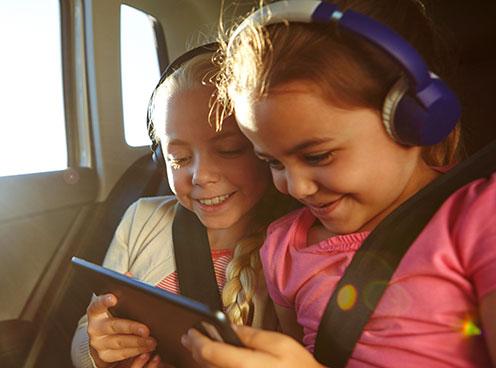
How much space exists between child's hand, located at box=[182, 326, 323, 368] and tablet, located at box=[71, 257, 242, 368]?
15mm

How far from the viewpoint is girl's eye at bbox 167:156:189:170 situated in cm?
122

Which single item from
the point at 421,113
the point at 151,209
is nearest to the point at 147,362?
the point at 151,209

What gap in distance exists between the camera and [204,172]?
3.88ft

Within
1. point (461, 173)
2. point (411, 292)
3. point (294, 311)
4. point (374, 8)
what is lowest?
point (294, 311)

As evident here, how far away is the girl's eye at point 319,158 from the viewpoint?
0.90m

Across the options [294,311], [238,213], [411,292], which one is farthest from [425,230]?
[238,213]

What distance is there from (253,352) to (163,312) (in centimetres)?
17

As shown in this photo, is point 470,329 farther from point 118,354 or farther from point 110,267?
point 110,267

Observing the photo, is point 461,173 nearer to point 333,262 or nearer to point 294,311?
point 333,262

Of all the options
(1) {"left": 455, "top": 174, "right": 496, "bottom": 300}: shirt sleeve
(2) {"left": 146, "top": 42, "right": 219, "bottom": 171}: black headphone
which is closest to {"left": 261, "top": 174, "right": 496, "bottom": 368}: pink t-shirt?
(1) {"left": 455, "top": 174, "right": 496, "bottom": 300}: shirt sleeve

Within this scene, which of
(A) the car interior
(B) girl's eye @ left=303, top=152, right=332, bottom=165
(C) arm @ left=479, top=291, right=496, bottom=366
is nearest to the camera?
(C) arm @ left=479, top=291, right=496, bottom=366

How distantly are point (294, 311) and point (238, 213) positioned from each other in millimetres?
245

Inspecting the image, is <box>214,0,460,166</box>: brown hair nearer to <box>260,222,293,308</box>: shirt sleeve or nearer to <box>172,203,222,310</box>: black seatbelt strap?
<box>260,222,293,308</box>: shirt sleeve

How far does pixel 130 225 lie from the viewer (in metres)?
1.48
